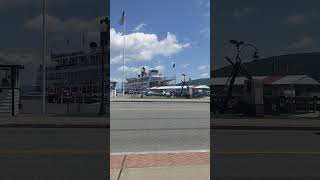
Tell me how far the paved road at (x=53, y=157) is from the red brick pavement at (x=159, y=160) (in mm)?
297

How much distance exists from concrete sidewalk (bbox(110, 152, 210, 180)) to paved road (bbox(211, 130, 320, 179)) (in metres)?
0.33

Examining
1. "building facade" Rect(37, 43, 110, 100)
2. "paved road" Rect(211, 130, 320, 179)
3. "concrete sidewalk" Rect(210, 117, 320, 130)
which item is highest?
"building facade" Rect(37, 43, 110, 100)

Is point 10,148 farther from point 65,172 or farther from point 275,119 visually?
point 275,119

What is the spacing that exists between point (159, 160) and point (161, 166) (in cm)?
77

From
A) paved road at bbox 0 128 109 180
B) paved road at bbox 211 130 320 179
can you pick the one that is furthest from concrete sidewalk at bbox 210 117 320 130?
paved road at bbox 0 128 109 180

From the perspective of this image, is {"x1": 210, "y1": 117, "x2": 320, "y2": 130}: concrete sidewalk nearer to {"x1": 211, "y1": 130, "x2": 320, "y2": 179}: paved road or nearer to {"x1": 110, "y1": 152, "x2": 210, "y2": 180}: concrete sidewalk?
{"x1": 211, "y1": 130, "x2": 320, "y2": 179}: paved road

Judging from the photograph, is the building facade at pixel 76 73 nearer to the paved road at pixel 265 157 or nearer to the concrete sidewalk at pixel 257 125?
the paved road at pixel 265 157

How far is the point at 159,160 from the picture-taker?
9703 millimetres

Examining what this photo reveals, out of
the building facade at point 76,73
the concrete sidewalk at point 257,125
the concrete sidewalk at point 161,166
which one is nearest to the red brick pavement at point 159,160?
the concrete sidewalk at point 161,166

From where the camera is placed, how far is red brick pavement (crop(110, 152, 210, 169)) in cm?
919

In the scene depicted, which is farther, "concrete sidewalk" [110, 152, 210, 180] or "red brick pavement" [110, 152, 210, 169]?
"red brick pavement" [110, 152, 210, 169]

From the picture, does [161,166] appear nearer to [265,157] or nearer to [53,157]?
[53,157]

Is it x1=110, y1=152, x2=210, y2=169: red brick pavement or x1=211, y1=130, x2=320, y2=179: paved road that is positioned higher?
x1=110, y1=152, x2=210, y2=169: red brick pavement

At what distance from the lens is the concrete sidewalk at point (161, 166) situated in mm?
8062
